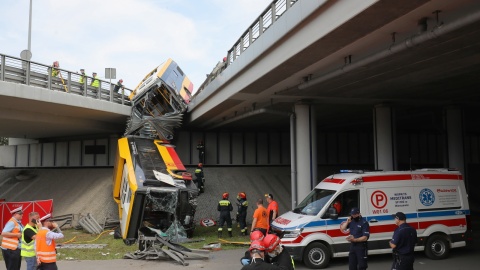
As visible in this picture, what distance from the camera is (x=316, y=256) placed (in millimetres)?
10391

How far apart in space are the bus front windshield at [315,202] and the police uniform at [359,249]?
240 centimetres

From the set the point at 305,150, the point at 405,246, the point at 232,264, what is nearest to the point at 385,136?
the point at 305,150

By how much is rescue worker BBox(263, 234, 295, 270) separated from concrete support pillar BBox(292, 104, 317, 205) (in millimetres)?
13395

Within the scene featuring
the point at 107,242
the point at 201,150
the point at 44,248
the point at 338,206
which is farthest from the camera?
the point at 201,150

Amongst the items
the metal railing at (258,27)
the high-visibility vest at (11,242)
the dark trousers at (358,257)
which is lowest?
the dark trousers at (358,257)

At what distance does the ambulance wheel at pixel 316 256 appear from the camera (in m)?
10.3

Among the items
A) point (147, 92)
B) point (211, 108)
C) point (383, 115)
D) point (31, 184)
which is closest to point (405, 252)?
point (383, 115)

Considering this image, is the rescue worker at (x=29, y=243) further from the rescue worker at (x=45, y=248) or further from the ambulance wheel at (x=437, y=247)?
the ambulance wheel at (x=437, y=247)

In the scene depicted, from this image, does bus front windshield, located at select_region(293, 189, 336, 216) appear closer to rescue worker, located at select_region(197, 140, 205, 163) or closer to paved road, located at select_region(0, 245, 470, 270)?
paved road, located at select_region(0, 245, 470, 270)

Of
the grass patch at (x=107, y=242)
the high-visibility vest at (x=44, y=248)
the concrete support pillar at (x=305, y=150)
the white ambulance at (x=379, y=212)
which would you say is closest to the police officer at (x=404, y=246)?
the white ambulance at (x=379, y=212)

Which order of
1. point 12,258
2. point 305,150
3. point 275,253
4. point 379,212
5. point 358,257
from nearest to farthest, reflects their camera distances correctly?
point 275,253, point 358,257, point 12,258, point 379,212, point 305,150

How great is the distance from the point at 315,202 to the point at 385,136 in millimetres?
9599

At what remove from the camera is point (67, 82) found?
1844 centimetres

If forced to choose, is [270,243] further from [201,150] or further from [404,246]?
[201,150]
